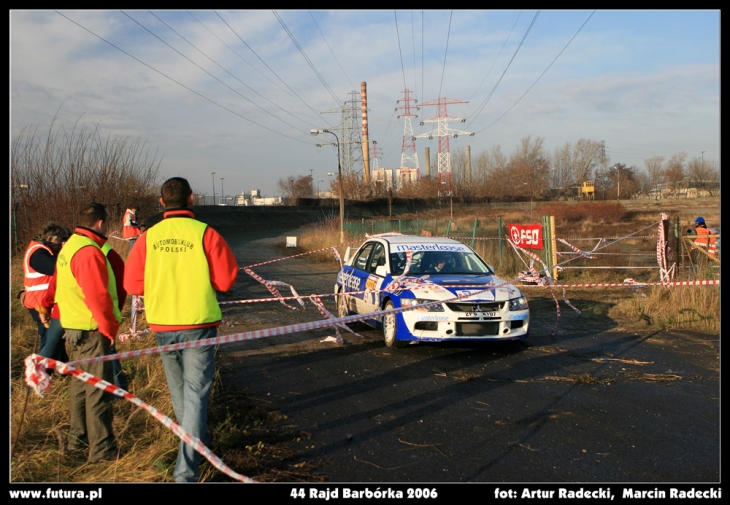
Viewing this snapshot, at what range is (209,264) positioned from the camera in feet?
13.2

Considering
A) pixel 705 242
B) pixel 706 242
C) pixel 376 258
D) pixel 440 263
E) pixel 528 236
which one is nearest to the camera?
pixel 440 263

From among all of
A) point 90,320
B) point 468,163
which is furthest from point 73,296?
point 468,163

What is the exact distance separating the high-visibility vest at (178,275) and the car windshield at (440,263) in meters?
5.44

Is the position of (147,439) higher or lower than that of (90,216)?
lower

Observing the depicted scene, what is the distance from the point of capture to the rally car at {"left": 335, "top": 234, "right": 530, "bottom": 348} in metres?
8.16

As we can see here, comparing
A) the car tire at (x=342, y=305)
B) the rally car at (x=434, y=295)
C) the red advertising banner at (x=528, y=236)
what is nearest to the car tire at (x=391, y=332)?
the rally car at (x=434, y=295)

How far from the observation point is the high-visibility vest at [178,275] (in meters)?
3.99

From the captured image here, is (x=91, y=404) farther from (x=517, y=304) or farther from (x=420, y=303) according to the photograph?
(x=517, y=304)

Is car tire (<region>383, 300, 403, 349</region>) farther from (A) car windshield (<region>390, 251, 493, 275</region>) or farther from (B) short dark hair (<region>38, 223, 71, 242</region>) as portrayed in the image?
(B) short dark hair (<region>38, 223, 71, 242</region>)

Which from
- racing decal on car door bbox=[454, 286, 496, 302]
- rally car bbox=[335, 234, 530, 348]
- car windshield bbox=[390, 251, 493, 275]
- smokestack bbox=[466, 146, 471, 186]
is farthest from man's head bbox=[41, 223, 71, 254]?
smokestack bbox=[466, 146, 471, 186]

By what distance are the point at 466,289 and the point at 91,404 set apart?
5295 millimetres
